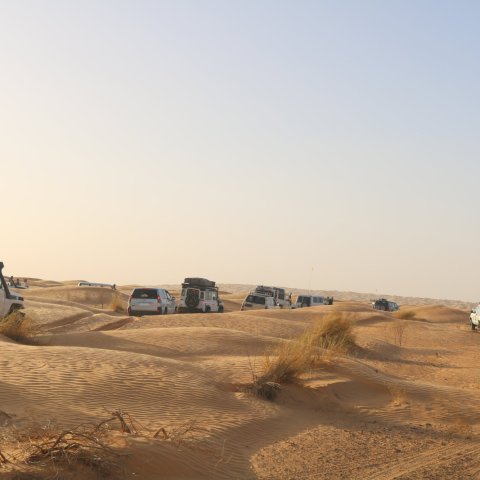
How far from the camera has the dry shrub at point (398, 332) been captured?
32294 millimetres

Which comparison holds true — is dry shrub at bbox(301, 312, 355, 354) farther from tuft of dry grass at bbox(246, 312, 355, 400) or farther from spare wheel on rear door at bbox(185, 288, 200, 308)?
spare wheel on rear door at bbox(185, 288, 200, 308)

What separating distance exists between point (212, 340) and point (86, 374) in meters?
8.62

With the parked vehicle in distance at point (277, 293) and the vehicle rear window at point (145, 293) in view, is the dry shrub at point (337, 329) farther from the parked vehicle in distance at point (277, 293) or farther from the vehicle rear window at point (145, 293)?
the parked vehicle in distance at point (277, 293)

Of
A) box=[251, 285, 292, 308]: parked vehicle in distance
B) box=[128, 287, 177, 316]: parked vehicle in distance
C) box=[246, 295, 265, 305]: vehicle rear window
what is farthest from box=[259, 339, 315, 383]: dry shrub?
box=[251, 285, 292, 308]: parked vehicle in distance

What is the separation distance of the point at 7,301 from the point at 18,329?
4732mm

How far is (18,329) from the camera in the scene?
1906 cm

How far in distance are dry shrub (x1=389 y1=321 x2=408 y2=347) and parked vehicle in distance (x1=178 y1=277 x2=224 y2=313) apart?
9398mm

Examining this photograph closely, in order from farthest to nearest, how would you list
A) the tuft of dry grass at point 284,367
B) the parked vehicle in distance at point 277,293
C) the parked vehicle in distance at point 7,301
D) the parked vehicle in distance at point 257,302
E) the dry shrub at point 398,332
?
the parked vehicle in distance at point 277,293
the parked vehicle in distance at point 257,302
the dry shrub at point 398,332
the parked vehicle in distance at point 7,301
the tuft of dry grass at point 284,367

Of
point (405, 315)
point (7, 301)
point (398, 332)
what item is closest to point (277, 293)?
point (405, 315)

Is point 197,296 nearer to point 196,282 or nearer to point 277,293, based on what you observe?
point 196,282

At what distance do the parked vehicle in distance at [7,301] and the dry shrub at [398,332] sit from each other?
15.0 metres

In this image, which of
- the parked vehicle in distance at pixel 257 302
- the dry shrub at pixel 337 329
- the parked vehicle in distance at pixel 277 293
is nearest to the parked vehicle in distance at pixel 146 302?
the parked vehicle in distance at pixel 257 302

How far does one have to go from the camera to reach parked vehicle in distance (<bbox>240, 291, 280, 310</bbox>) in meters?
44.8

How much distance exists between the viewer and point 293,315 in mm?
38625
